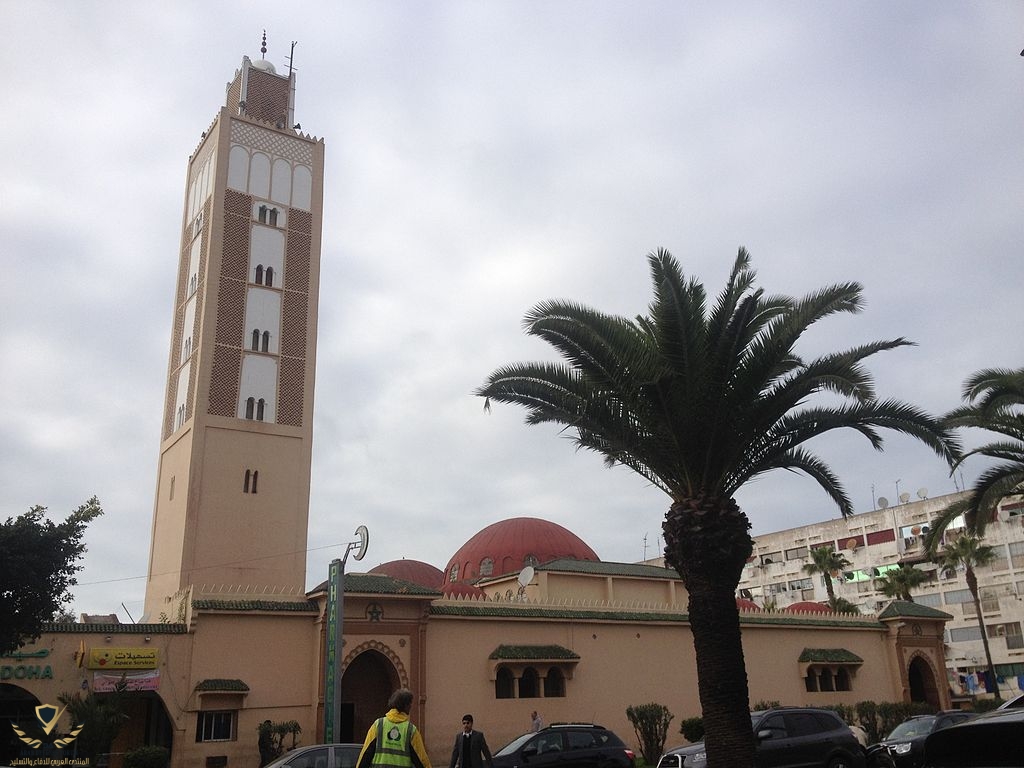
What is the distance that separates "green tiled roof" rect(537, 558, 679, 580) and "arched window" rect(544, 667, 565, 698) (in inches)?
276

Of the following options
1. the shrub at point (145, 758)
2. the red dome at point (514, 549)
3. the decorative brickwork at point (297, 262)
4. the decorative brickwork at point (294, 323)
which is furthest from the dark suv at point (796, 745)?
the decorative brickwork at point (297, 262)

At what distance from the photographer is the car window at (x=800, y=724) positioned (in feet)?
48.8

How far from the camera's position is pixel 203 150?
137ft

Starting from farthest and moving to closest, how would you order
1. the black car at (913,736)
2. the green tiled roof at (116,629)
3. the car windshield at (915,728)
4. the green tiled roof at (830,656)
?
the green tiled roof at (830,656) < the green tiled roof at (116,629) < the car windshield at (915,728) < the black car at (913,736)

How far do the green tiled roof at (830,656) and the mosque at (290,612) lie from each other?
7cm

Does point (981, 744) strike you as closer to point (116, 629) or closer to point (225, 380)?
point (116, 629)

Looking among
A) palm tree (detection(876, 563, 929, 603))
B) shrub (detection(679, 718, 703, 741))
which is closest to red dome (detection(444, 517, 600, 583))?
shrub (detection(679, 718, 703, 741))

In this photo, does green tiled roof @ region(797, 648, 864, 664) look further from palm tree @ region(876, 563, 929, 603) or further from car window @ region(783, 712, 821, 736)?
car window @ region(783, 712, 821, 736)

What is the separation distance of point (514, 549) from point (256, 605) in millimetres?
17091

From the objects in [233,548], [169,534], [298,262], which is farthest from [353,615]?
[298,262]

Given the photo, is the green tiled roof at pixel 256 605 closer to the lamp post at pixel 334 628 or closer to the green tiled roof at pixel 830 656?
the lamp post at pixel 334 628

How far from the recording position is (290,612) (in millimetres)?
23375

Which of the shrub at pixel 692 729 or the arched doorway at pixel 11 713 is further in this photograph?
the shrub at pixel 692 729

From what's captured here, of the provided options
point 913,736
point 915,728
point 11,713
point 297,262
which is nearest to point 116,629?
point 11,713
